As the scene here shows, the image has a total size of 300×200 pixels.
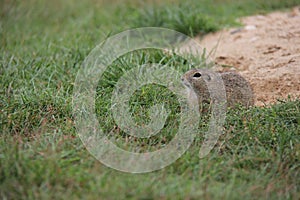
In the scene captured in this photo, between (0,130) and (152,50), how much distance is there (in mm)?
2020

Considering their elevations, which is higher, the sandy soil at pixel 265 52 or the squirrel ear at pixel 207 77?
the squirrel ear at pixel 207 77

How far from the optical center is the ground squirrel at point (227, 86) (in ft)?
12.8

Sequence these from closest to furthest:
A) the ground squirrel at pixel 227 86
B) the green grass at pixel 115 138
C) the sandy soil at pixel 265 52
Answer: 1. the green grass at pixel 115 138
2. the ground squirrel at pixel 227 86
3. the sandy soil at pixel 265 52

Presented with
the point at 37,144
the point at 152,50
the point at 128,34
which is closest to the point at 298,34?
the point at 152,50

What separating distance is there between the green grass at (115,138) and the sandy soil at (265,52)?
35 centimetres

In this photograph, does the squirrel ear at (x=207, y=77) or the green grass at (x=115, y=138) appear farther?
the squirrel ear at (x=207, y=77)

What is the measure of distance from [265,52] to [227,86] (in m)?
1.11

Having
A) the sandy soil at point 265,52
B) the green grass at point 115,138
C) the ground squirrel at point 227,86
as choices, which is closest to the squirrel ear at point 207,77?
the ground squirrel at point 227,86

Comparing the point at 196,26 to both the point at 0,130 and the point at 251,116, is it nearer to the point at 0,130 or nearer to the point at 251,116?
the point at 251,116

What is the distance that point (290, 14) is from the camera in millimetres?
5848

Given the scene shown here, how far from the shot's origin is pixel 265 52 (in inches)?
189

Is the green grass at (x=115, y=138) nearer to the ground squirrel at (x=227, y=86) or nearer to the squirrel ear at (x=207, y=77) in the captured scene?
the ground squirrel at (x=227, y=86)

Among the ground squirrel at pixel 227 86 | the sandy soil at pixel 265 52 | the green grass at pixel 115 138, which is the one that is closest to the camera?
the green grass at pixel 115 138

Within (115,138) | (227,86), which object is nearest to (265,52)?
(227,86)
